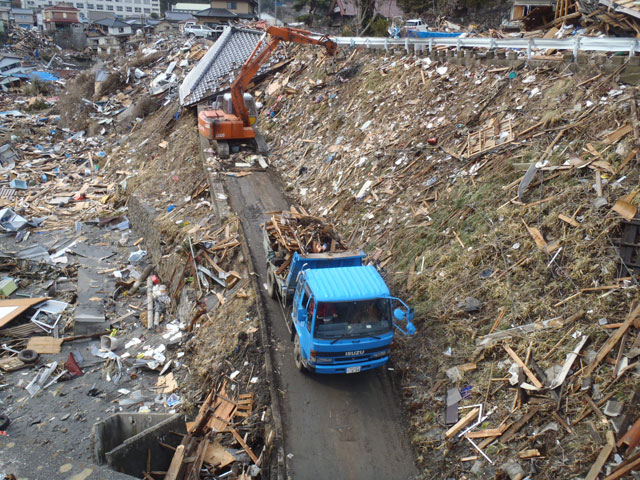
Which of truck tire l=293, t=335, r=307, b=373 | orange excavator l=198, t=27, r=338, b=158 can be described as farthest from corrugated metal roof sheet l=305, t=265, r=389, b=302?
orange excavator l=198, t=27, r=338, b=158

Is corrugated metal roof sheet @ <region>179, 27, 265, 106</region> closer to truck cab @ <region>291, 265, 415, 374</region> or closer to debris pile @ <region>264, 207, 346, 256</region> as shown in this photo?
debris pile @ <region>264, 207, 346, 256</region>

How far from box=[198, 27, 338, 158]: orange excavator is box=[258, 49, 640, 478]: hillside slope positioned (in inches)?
180

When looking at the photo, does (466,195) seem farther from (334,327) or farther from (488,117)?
(334,327)

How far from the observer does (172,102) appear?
88.0 ft

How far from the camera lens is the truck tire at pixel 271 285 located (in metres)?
11.2

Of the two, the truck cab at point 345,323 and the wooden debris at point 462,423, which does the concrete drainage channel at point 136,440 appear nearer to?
the truck cab at point 345,323

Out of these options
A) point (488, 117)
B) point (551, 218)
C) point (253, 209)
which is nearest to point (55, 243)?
point (253, 209)

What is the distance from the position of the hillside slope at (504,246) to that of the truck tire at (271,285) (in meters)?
2.79

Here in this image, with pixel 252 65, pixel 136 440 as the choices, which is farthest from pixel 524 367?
pixel 252 65

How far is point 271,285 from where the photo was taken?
11570 mm

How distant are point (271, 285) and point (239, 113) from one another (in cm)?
1079

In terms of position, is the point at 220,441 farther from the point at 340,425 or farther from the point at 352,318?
the point at 352,318

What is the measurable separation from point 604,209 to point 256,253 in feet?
28.2

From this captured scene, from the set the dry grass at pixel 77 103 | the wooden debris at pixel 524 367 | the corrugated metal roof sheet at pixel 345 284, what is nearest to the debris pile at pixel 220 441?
the corrugated metal roof sheet at pixel 345 284
